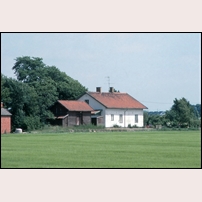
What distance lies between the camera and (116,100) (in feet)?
208

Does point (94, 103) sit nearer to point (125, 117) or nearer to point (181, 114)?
point (125, 117)

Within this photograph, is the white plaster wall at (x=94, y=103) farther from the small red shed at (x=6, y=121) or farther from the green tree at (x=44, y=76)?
the small red shed at (x=6, y=121)

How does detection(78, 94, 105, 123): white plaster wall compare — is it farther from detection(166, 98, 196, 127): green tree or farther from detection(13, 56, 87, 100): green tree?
detection(166, 98, 196, 127): green tree

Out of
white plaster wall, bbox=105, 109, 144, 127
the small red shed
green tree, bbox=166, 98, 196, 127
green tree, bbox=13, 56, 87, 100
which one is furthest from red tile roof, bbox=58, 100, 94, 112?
the small red shed

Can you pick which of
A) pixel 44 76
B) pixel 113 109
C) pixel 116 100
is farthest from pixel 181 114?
pixel 116 100

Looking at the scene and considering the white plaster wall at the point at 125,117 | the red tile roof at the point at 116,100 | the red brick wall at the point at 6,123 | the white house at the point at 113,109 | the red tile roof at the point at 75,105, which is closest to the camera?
the red brick wall at the point at 6,123

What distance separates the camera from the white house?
60.3 meters

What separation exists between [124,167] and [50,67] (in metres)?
40.5

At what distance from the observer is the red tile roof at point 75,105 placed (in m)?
55.8

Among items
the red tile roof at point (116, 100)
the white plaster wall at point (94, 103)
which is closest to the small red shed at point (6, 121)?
the white plaster wall at point (94, 103)

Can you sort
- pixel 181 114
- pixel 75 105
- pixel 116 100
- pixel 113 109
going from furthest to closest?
1. pixel 116 100
2. pixel 113 109
3. pixel 75 105
4. pixel 181 114

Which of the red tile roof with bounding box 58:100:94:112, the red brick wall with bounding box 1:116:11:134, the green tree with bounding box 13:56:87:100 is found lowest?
the red brick wall with bounding box 1:116:11:134

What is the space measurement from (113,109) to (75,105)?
17.2 feet

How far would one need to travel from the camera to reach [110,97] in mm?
63406
